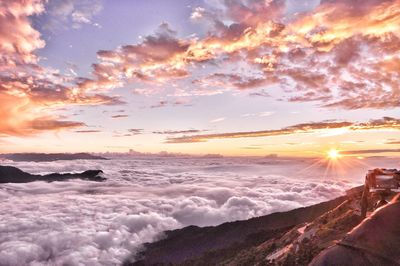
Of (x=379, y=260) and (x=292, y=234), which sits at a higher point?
(x=379, y=260)

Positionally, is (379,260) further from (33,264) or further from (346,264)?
(33,264)

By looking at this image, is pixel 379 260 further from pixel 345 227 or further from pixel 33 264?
pixel 33 264

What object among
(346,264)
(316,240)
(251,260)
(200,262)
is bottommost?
(200,262)

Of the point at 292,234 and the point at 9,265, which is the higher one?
the point at 292,234

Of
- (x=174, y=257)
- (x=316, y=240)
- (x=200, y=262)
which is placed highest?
(x=316, y=240)

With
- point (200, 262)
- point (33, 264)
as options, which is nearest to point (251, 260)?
point (200, 262)

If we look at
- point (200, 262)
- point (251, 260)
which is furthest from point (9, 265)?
point (251, 260)

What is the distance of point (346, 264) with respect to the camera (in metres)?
16.3

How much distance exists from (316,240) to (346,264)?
11.4 metres

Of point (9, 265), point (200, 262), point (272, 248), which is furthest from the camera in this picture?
point (9, 265)

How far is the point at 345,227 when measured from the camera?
27875mm

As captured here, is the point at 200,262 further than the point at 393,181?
Yes

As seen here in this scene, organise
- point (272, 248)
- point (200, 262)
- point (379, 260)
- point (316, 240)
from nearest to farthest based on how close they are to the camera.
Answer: point (379, 260)
point (316, 240)
point (272, 248)
point (200, 262)

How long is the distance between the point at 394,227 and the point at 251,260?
2453 centimetres
